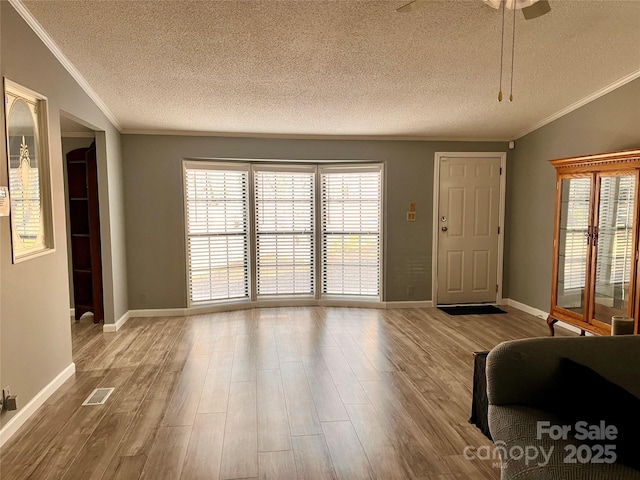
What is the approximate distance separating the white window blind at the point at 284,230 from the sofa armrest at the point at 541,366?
407cm

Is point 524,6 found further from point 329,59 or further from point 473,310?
point 473,310

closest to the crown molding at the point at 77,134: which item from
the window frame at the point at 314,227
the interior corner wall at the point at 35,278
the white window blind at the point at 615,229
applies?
the window frame at the point at 314,227

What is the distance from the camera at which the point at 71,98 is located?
142 inches

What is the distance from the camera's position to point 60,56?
3.33 metres

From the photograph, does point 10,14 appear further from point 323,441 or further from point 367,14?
point 323,441

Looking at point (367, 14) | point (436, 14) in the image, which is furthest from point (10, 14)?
point (436, 14)

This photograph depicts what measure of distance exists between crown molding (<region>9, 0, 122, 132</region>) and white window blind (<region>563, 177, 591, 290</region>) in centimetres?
466

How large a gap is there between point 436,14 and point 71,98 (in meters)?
3.02

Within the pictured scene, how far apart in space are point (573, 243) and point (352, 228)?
8.62 feet

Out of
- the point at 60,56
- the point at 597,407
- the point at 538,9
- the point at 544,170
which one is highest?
the point at 60,56

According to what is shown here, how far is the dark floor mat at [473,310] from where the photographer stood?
18.2ft

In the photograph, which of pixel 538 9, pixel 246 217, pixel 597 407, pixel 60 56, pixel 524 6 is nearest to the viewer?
pixel 597 407

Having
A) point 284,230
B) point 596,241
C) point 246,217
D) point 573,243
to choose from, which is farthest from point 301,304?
point 596,241

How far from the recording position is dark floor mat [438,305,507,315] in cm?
556
